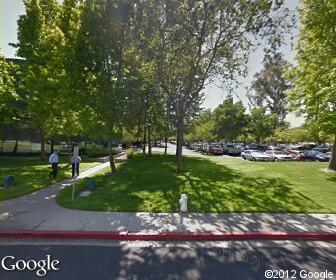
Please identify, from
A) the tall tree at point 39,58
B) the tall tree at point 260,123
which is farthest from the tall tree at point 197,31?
the tall tree at point 260,123

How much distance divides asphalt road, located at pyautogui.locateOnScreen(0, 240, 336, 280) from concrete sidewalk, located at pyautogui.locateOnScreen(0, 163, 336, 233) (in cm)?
69

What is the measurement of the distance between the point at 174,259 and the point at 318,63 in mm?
15256

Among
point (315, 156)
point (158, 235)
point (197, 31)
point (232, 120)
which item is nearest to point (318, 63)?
point (197, 31)

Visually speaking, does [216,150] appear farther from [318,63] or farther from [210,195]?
[210,195]

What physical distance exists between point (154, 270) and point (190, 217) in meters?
3.18

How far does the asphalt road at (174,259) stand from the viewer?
5074 mm

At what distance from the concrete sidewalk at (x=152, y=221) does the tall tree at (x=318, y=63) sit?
Result: 32.4 ft

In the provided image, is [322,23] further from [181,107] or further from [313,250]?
[313,250]

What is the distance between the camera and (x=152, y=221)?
25.7 feet

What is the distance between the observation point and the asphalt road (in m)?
5.07

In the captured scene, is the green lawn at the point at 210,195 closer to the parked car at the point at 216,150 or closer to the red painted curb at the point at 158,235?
the red painted curb at the point at 158,235

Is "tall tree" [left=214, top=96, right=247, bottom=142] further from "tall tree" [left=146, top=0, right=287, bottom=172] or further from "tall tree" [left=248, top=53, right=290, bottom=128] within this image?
"tall tree" [left=146, top=0, right=287, bottom=172]

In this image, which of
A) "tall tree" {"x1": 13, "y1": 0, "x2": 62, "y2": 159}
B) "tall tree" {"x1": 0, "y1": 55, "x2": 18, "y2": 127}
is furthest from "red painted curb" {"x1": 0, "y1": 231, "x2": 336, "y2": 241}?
"tall tree" {"x1": 0, "y1": 55, "x2": 18, "y2": 127}

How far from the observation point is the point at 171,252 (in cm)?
604
